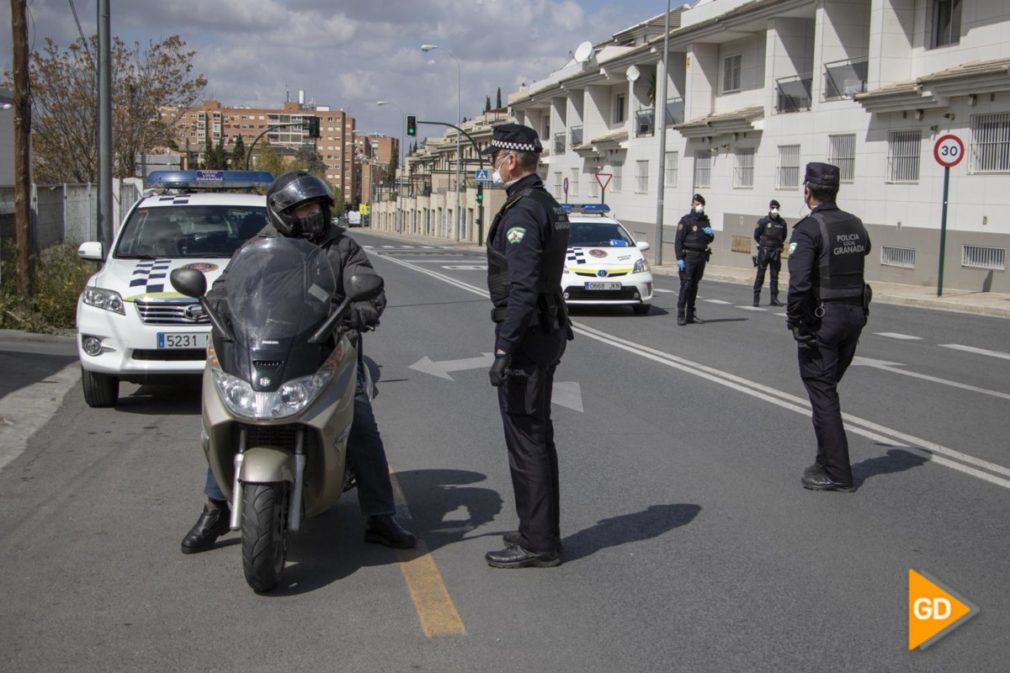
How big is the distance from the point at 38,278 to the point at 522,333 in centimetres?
1314

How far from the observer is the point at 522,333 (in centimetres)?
495

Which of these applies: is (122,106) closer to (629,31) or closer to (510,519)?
(629,31)

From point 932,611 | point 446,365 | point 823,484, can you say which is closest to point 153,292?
point 446,365

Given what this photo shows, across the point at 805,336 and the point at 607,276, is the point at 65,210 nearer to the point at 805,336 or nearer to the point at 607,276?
the point at 607,276

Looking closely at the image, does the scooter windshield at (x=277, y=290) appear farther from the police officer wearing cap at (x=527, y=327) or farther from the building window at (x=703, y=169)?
the building window at (x=703, y=169)

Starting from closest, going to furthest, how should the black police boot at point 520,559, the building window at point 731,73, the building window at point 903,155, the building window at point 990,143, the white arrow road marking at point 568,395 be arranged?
the black police boot at point 520,559 < the white arrow road marking at point 568,395 < the building window at point 990,143 < the building window at point 903,155 < the building window at point 731,73

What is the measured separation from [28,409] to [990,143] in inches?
882

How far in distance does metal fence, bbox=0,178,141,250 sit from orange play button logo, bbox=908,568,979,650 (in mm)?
19540

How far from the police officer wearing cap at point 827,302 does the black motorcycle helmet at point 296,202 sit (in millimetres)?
3031

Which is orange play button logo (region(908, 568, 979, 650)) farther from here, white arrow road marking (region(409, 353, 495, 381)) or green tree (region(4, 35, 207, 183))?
green tree (region(4, 35, 207, 183))

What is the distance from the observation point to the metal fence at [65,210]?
23906 millimetres

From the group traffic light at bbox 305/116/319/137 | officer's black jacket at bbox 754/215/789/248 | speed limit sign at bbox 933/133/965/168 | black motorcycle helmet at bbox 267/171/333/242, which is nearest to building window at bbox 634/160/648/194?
traffic light at bbox 305/116/319/137

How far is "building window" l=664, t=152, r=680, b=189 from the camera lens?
43.0m

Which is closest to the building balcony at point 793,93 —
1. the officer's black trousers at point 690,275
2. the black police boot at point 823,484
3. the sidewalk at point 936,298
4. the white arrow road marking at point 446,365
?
the sidewalk at point 936,298
